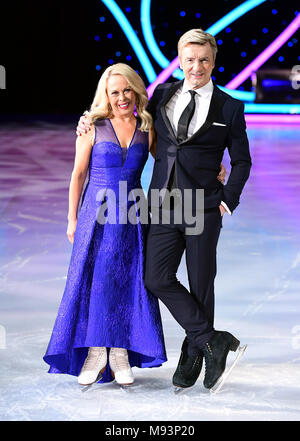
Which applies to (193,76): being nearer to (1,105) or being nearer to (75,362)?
(75,362)

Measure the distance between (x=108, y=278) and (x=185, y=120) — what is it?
67 cm

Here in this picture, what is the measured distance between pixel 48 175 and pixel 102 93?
18.1 ft

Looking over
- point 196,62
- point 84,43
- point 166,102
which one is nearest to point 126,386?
point 166,102

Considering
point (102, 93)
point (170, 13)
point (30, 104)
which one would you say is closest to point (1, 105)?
point (30, 104)

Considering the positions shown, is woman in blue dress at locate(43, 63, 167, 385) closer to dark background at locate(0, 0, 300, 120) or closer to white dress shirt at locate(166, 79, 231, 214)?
white dress shirt at locate(166, 79, 231, 214)

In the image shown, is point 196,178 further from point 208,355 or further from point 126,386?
point 126,386

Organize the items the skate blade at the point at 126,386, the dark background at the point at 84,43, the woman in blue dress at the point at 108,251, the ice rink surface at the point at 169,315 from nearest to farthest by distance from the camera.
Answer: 1. the ice rink surface at the point at 169,315
2. the woman in blue dress at the point at 108,251
3. the skate blade at the point at 126,386
4. the dark background at the point at 84,43

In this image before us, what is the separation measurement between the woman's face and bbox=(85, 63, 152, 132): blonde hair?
2 cm

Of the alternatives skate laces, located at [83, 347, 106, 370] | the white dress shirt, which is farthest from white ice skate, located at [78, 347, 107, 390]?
the white dress shirt

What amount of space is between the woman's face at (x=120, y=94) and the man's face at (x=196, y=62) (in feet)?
0.74

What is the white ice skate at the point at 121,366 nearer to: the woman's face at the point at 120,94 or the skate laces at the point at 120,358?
the skate laces at the point at 120,358

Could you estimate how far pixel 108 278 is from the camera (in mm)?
3322

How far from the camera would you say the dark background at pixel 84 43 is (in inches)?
618

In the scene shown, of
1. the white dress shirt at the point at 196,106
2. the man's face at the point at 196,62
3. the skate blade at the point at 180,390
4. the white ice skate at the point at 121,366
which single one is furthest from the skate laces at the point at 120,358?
the man's face at the point at 196,62
